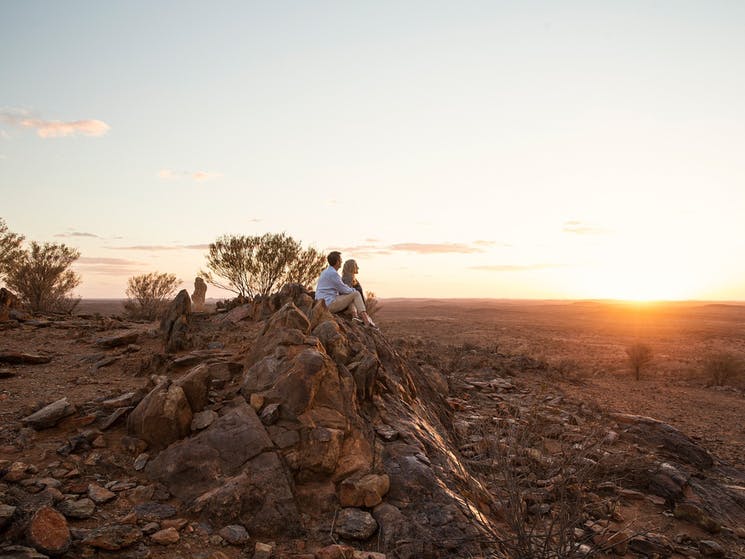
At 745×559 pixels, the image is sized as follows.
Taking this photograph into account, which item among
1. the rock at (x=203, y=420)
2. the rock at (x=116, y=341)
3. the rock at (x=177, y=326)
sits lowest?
the rock at (x=203, y=420)

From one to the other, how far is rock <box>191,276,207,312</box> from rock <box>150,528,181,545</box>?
14.1 meters

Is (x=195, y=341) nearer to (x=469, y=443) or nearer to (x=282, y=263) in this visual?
(x=469, y=443)

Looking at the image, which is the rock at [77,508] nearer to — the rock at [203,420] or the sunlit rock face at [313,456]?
the sunlit rock face at [313,456]

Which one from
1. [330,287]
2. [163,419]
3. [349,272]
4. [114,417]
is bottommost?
[114,417]

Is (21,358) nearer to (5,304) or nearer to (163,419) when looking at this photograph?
(163,419)

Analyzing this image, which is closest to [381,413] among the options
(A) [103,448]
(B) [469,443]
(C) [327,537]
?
(C) [327,537]

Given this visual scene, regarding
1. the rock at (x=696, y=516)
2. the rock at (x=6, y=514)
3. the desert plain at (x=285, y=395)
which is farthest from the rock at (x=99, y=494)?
the rock at (x=696, y=516)

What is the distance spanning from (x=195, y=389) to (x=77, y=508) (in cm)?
194

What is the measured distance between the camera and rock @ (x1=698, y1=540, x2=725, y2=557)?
628 cm

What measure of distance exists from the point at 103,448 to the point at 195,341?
15.6 ft

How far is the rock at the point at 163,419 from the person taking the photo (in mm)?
5879

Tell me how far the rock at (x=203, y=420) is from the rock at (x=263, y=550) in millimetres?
1846

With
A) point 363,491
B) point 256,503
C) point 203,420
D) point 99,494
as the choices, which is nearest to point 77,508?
point 99,494

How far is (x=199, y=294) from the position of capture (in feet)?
63.3
